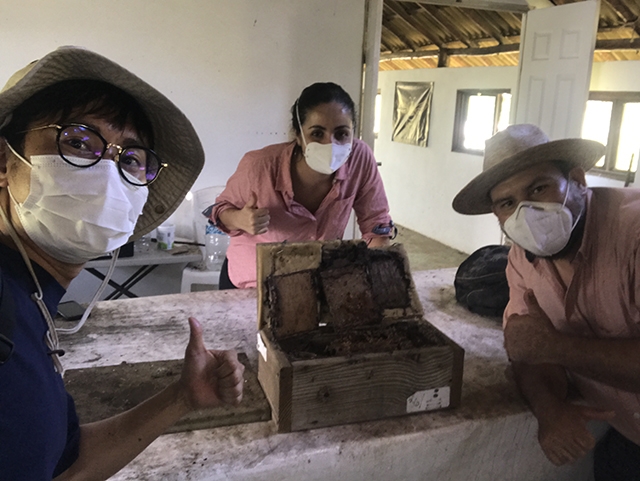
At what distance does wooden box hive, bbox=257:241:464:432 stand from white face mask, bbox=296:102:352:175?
0.55 m

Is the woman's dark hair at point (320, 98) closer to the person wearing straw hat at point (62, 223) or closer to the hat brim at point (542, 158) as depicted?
the hat brim at point (542, 158)

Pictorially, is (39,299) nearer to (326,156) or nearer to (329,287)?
(329,287)

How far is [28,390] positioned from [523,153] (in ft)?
3.71

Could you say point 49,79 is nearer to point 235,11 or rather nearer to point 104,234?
point 104,234

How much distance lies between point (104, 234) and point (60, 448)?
0.33 meters

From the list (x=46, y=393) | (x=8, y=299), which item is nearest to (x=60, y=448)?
(x=46, y=393)

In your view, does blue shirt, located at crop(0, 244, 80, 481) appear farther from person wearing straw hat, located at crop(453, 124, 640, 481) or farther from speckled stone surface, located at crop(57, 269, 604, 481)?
person wearing straw hat, located at crop(453, 124, 640, 481)

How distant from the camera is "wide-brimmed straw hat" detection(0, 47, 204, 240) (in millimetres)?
767

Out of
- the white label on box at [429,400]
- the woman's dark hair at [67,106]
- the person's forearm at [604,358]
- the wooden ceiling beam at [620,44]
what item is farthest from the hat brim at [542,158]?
the wooden ceiling beam at [620,44]

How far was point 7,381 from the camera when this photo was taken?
0.64 m

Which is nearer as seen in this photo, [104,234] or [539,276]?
[104,234]

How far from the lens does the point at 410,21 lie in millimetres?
6207

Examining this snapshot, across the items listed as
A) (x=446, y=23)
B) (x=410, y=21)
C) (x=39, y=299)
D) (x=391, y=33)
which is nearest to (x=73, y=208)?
(x=39, y=299)

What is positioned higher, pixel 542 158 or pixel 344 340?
pixel 542 158
